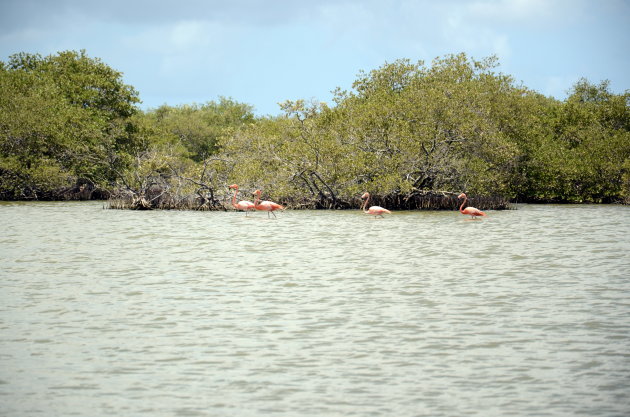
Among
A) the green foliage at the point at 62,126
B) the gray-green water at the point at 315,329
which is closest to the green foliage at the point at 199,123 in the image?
the green foliage at the point at 62,126

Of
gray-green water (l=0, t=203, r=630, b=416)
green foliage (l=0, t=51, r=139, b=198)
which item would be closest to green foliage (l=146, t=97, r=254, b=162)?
green foliage (l=0, t=51, r=139, b=198)

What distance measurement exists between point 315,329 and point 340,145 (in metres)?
24.1

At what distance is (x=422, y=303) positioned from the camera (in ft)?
→ 35.2

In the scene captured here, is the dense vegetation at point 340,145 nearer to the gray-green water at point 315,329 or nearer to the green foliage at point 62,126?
the green foliage at point 62,126

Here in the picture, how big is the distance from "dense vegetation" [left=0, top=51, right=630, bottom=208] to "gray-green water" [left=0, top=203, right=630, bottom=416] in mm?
13410

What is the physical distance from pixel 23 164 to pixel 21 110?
2906mm

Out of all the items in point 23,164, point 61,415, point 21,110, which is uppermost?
point 21,110

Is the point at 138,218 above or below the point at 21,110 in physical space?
below

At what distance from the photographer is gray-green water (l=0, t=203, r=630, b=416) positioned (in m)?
6.49

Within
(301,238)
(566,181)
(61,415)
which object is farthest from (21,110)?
(61,415)

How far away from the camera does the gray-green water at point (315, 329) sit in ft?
21.3

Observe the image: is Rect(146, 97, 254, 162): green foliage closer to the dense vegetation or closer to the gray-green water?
the dense vegetation

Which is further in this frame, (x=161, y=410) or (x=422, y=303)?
(x=422, y=303)

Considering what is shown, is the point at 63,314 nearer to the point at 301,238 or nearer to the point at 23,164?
the point at 301,238
